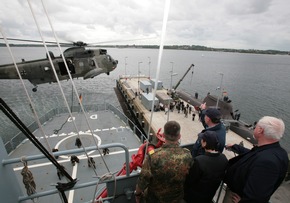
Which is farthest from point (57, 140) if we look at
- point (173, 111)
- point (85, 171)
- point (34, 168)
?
point (173, 111)

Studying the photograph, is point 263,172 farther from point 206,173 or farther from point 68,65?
point 68,65

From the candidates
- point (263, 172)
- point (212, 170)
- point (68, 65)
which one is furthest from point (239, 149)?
point (68, 65)

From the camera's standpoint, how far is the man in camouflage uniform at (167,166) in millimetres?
2879

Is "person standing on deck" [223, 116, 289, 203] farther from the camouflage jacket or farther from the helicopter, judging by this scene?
the helicopter

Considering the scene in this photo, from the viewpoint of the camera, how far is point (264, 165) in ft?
8.49

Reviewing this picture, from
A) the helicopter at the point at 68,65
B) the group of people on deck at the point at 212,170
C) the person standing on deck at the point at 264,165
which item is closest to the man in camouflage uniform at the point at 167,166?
the group of people on deck at the point at 212,170

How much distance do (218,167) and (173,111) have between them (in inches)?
1053

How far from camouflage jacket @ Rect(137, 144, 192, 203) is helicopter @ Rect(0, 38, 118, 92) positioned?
47.2ft

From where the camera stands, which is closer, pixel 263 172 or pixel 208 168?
pixel 263 172

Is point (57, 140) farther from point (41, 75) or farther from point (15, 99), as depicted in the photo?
point (15, 99)

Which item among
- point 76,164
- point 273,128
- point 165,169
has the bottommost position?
point 76,164

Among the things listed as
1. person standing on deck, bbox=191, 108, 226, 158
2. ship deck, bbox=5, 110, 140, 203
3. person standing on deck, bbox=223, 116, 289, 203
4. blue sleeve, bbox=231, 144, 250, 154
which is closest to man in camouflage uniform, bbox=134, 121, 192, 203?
person standing on deck, bbox=223, 116, 289, 203

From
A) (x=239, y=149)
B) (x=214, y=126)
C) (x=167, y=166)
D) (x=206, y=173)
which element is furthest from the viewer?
(x=214, y=126)

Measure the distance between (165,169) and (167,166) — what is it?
0.18ft
